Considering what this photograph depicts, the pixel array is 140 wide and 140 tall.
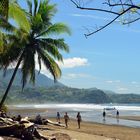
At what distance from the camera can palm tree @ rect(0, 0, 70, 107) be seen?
29.5 meters

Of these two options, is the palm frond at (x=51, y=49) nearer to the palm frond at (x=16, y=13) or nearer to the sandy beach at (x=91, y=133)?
the sandy beach at (x=91, y=133)

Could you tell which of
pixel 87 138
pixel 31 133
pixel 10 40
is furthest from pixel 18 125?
pixel 10 40

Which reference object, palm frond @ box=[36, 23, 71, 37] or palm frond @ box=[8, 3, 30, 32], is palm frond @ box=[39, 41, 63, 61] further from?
palm frond @ box=[8, 3, 30, 32]

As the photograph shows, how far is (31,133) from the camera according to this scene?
16.4m

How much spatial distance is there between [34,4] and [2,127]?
51.8 feet

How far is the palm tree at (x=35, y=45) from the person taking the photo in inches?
1161

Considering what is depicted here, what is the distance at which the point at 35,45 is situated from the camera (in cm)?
3036

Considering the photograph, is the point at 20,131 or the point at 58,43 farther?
the point at 58,43

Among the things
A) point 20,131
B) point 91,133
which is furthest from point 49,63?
point 20,131

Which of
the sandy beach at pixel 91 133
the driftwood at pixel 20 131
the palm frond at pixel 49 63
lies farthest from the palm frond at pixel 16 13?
the palm frond at pixel 49 63

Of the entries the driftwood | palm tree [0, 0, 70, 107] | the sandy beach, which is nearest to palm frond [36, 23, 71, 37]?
palm tree [0, 0, 70, 107]

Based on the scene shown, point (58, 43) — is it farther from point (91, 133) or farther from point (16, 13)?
point (16, 13)

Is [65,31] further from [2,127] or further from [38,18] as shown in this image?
[2,127]

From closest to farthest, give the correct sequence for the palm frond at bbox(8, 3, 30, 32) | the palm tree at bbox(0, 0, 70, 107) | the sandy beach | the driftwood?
1. the driftwood
2. the palm frond at bbox(8, 3, 30, 32)
3. the sandy beach
4. the palm tree at bbox(0, 0, 70, 107)
